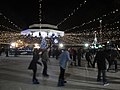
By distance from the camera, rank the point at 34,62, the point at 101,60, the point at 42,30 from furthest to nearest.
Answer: the point at 42,30 < the point at 34,62 < the point at 101,60

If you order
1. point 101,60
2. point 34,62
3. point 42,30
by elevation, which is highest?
Result: point 42,30

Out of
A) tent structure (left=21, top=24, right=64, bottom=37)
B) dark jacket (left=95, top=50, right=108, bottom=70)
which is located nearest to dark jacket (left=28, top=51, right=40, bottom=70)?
dark jacket (left=95, top=50, right=108, bottom=70)

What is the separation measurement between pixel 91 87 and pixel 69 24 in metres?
52.8

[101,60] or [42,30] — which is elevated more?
[42,30]

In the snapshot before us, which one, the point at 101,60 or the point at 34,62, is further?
the point at 34,62

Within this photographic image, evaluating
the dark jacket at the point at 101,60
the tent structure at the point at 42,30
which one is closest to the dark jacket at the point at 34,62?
the dark jacket at the point at 101,60

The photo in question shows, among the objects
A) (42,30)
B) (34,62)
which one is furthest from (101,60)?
(42,30)

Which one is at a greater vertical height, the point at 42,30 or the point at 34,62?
the point at 42,30

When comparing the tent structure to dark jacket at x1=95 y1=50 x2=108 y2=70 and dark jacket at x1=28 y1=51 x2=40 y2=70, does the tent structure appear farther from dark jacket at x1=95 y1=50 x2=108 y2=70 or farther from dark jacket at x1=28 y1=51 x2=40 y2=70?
dark jacket at x1=95 y1=50 x2=108 y2=70

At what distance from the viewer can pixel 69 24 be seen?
66312 millimetres

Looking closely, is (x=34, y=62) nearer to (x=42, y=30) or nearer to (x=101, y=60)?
(x=101, y=60)

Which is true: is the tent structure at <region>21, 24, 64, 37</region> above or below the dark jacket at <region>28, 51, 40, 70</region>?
above

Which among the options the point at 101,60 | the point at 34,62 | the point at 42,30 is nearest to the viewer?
the point at 101,60

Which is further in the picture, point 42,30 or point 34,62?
point 42,30
